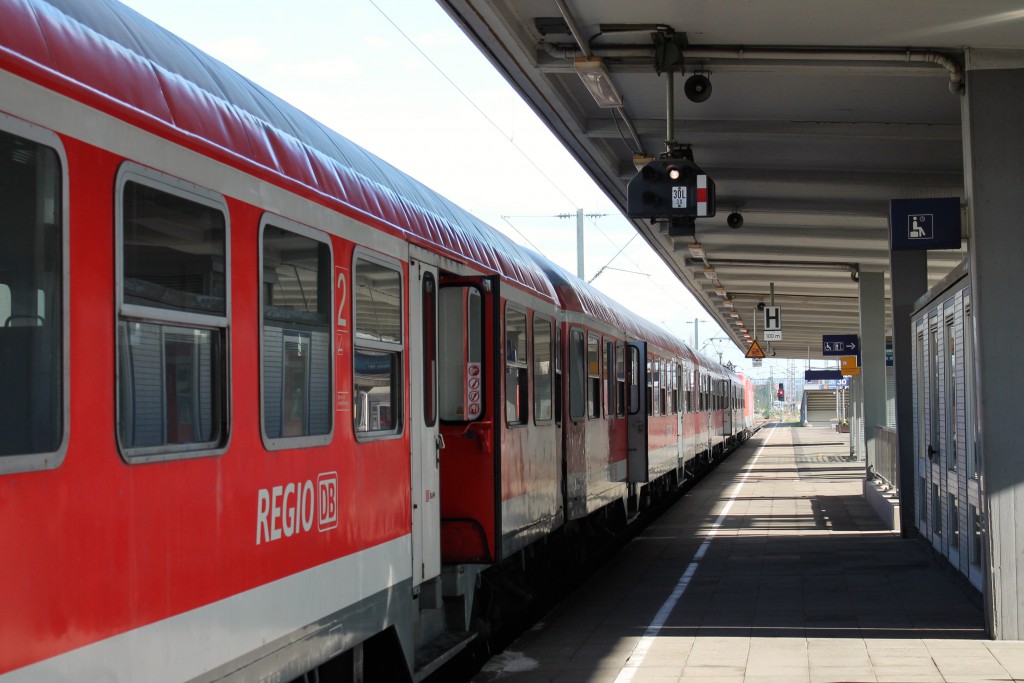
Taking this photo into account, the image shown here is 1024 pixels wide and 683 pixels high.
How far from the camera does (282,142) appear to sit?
536 cm

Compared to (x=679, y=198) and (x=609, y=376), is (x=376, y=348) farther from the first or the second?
(x=609, y=376)

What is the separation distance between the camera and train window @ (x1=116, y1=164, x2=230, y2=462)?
12.3 feet

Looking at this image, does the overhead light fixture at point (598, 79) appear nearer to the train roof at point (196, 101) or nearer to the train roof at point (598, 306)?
the train roof at point (598, 306)

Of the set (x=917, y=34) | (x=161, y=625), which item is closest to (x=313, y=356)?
(x=161, y=625)

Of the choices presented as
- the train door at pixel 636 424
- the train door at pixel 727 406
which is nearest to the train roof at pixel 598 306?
the train door at pixel 636 424

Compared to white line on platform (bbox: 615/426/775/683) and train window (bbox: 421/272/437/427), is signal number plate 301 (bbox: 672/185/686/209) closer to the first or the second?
white line on platform (bbox: 615/426/775/683)

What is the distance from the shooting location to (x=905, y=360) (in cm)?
1532

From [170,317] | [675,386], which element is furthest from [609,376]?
[170,317]

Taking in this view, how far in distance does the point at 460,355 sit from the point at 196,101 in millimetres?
3414

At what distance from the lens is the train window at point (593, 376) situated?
1255 cm

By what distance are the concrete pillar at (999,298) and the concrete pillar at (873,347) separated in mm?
14031

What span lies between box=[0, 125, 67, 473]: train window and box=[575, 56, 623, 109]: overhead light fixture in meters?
7.18

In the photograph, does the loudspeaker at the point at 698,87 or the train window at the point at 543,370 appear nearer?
the train window at the point at 543,370

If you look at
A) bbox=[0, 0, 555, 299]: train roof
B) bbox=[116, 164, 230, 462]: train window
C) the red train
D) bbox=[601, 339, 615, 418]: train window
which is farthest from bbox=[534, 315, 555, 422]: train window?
bbox=[116, 164, 230, 462]: train window
